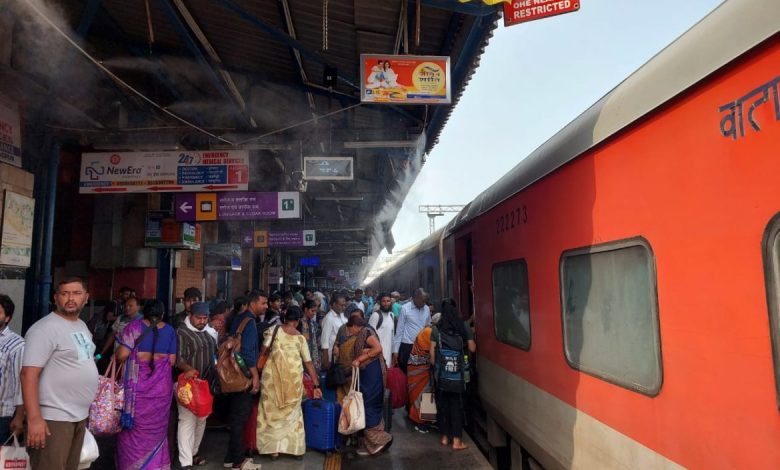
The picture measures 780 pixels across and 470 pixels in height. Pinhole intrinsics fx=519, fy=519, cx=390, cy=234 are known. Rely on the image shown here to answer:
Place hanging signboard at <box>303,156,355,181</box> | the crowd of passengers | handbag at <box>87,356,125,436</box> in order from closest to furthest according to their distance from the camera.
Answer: the crowd of passengers < handbag at <box>87,356,125,436</box> < hanging signboard at <box>303,156,355,181</box>

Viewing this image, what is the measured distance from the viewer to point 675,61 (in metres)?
2.31

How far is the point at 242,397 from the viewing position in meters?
4.66

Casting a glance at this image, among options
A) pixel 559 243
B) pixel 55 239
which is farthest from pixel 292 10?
pixel 55 239

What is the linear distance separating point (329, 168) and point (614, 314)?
6.36m

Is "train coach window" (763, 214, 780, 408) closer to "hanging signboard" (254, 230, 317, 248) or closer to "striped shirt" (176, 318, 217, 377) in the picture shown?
"striped shirt" (176, 318, 217, 377)

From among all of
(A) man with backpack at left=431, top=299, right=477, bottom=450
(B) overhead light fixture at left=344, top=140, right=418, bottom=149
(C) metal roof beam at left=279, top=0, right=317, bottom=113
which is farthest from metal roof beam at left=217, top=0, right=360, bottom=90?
(A) man with backpack at left=431, top=299, right=477, bottom=450

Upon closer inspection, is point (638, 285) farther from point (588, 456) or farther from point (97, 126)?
point (97, 126)

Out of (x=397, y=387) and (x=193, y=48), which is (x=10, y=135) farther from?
(x=397, y=387)

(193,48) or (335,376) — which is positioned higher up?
(193,48)

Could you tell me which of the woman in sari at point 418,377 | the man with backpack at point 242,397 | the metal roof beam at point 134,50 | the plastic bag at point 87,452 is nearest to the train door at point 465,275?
the woman in sari at point 418,377

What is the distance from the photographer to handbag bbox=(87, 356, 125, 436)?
388 centimetres

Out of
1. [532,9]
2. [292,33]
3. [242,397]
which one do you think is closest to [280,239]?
[292,33]

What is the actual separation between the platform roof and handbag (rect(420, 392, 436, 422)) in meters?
4.01

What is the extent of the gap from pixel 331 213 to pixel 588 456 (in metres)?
15.8
